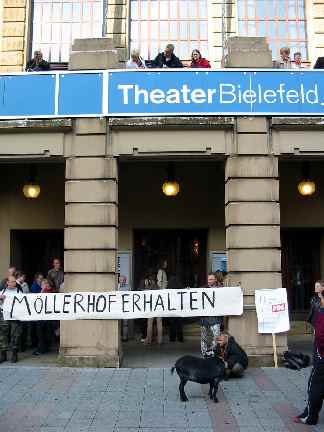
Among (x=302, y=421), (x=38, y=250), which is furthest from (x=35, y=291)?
(x=302, y=421)

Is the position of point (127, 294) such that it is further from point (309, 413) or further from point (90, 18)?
point (90, 18)

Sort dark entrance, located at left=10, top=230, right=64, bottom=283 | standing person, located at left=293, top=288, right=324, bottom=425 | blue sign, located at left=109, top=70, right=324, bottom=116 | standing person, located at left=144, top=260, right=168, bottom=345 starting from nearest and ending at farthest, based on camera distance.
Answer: standing person, located at left=293, top=288, right=324, bottom=425 < blue sign, located at left=109, top=70, right=324, bottom=116 < standing person, located at left=144, top=260, right=168, bottom=345 < dark entrance, located at left=10, top=230, right=64, bottom=283

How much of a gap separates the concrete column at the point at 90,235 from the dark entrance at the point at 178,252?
379cm

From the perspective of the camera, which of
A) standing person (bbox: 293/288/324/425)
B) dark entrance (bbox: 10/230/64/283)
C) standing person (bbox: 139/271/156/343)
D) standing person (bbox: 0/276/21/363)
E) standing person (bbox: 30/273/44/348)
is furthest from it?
dark entrance (bbox: 10/230/64/283)

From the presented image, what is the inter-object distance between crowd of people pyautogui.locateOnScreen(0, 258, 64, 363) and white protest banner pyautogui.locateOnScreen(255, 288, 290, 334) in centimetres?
440

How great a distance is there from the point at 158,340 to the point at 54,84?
6.40 m

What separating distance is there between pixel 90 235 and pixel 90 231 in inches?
3.2

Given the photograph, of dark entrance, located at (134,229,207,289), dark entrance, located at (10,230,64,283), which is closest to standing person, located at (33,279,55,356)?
dark entrance, located at (10,230,64,283)

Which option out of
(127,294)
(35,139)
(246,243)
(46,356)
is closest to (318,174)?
(246,243)

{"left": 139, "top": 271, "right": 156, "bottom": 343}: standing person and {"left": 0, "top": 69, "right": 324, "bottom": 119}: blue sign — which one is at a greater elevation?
{"left": 0, "top": 69, "right": 324, "bottom": 119}: blue sign

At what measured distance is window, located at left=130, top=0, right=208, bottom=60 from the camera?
13.5 metres

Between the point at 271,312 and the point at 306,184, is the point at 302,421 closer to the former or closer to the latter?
the point at 271,312

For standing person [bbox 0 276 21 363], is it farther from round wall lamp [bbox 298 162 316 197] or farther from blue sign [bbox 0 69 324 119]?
round wall lamp [bbox 298 162 316 197]

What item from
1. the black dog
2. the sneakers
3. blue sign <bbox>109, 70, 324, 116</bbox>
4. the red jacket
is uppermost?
the red jacket
